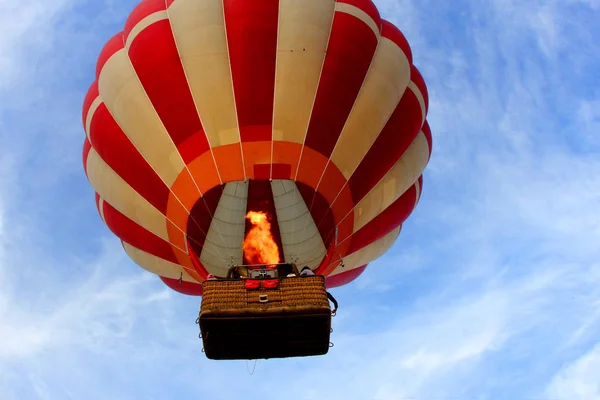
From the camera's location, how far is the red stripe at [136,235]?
27.2 ft

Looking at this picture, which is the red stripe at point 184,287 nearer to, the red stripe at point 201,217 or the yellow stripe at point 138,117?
the red stripe at point 201,217

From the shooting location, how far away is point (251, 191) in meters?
7.48

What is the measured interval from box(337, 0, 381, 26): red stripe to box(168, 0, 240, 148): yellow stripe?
144cm

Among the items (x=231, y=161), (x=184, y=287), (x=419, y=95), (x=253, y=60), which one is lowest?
(x=231, y=161)

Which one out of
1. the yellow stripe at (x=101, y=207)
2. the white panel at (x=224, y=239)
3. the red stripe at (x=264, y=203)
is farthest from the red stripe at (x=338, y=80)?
A: the yellow stripe at (x=101, y=207)

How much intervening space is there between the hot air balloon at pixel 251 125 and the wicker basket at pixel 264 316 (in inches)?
49.4

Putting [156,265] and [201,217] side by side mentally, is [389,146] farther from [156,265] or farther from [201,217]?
[156,265]

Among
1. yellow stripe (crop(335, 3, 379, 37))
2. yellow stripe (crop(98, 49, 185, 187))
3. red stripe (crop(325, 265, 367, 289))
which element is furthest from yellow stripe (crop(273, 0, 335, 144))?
red stripe (crop(325, 265, 367, 289))

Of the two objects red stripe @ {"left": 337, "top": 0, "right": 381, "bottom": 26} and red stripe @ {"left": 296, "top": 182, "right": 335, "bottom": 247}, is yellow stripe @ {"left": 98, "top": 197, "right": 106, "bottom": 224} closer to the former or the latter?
red stripe @ {"left": 296, "top": 182, "right": 335, "bottom": 247}

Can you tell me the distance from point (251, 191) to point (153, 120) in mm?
1264

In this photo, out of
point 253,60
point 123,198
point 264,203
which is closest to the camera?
point 253,60

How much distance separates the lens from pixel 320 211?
7.61m

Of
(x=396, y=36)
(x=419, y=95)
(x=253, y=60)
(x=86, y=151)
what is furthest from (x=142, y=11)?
(x=419, y=95)

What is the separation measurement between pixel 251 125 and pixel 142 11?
6.67ft
